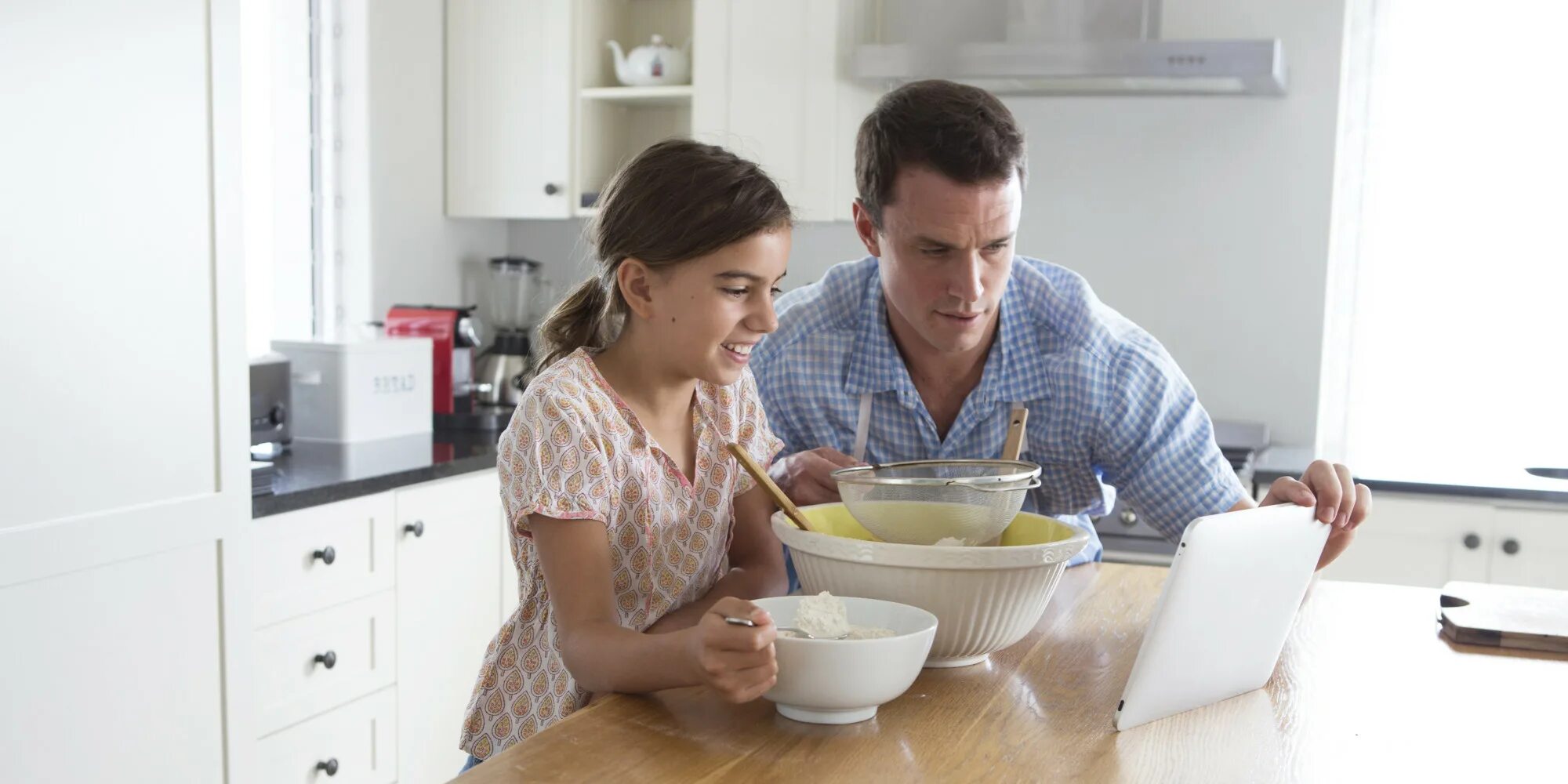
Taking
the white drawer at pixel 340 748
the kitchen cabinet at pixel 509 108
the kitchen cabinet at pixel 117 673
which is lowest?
the white drawer at pixel 340 748

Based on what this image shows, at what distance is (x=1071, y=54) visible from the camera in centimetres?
291

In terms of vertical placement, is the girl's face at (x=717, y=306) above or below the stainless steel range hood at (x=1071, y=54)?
below

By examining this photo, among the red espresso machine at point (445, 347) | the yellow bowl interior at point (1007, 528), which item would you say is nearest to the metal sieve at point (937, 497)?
the yellow bowl interior at point (1007, 528)

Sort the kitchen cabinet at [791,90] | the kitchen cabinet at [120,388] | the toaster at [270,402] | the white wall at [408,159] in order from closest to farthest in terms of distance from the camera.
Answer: the kitchen cabinet at [120,388], the toaster at [270,402], the kitchen cabinet at [791,90], the white wall at [408,159]

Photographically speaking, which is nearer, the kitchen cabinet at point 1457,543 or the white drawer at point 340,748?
the white drawer at point 340,748

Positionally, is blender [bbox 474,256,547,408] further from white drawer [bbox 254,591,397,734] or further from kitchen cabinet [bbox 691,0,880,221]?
white drawer [bbox 254,591,397,734]

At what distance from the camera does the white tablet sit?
96 centimetres

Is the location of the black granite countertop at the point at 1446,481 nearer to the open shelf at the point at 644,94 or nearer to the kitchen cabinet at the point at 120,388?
the open shelf at the point at 644,94

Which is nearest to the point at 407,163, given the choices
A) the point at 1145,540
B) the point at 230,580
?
the point at 230,580

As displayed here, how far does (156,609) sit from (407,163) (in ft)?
6.49

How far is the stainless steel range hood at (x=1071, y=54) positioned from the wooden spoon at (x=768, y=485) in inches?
79.8

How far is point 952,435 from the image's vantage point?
66.7 inches

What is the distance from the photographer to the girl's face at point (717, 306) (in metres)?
1.25

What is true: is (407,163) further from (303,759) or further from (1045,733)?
(1045,733)
